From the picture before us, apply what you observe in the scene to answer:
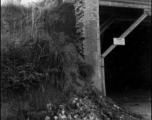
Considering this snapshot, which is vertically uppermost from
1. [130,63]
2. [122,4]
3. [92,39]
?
[122,4]

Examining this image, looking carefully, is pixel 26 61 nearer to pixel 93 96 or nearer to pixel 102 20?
pixel 93 96

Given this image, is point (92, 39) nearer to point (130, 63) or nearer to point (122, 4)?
point (122, 4)

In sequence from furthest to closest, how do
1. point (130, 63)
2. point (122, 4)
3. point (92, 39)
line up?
point (130, 63)
point (122, 4)
point (92, 39)

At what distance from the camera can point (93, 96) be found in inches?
264

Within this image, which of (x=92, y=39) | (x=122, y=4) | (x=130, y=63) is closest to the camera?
(x=92, y=39)

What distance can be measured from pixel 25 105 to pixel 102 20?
7.05m

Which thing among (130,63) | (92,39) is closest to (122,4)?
(92,39)

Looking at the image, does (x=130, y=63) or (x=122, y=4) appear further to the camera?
(x=130, y=63)

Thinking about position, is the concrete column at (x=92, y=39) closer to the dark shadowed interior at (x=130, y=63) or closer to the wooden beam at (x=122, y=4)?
the wooden beam at (x=122, y=4)

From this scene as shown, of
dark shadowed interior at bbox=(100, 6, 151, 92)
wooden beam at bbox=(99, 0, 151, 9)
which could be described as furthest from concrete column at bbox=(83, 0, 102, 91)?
dark shadowed interior at bbox=(100, 6, 151, 92)

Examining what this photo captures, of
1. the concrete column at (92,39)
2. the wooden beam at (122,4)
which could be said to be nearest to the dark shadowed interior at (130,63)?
the wooden beam at (122,4)

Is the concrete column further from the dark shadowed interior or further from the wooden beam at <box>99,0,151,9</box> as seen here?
the dark shadowed interior

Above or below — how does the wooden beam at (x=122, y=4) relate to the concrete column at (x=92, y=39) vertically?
above

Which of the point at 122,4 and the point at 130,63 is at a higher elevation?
the point at 122,4
